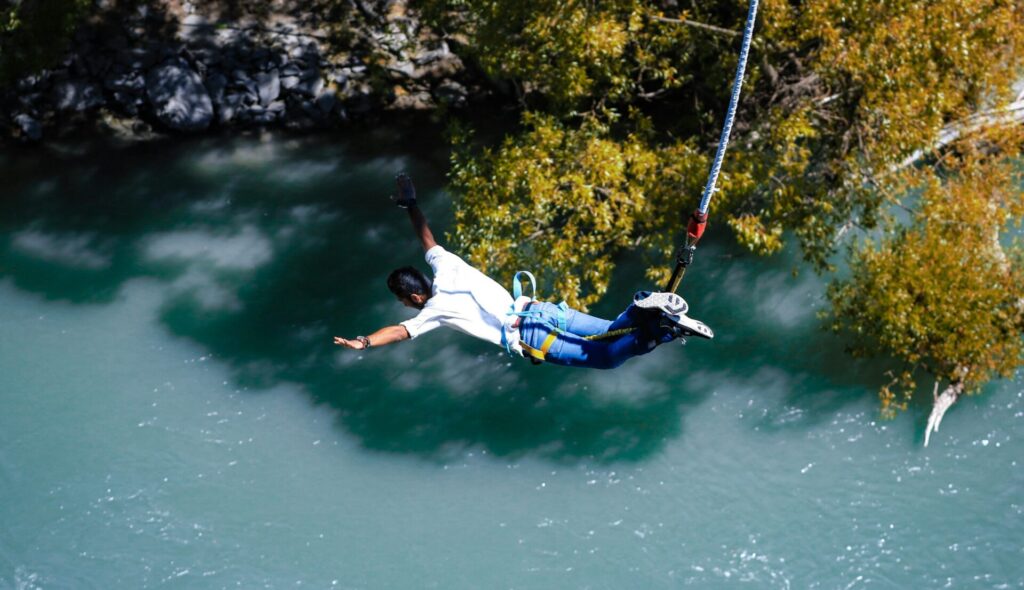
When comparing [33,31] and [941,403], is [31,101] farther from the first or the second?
[941,403]

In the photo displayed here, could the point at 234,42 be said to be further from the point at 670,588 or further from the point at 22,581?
the point at 670,588

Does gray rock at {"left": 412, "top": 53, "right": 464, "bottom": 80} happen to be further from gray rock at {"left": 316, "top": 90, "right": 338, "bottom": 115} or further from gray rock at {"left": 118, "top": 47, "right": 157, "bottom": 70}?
gray rock at {"left": 118, "top": 47, "right": 157, "bottom": 70}

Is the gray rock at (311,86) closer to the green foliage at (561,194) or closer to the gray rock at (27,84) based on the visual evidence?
the gray rock at (27,84)

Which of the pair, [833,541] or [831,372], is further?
[831,372]

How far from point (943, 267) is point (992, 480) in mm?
1947

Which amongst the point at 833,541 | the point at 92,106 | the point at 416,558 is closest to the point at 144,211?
the point at 92,106

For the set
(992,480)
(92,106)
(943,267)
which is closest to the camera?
(943,267)

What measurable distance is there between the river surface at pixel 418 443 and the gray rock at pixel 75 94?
2017mm

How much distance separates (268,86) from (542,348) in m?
7.89

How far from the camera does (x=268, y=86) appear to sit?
13445 millimetres

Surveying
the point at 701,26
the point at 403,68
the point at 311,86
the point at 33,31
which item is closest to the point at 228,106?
the point at 311,86

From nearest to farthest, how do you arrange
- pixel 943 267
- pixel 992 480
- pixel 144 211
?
1. pixel 943 267
2. pixel 992 480
3. pixel 144 211

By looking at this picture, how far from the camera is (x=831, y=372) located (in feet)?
34.4

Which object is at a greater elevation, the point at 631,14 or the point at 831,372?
the point at 631,14
